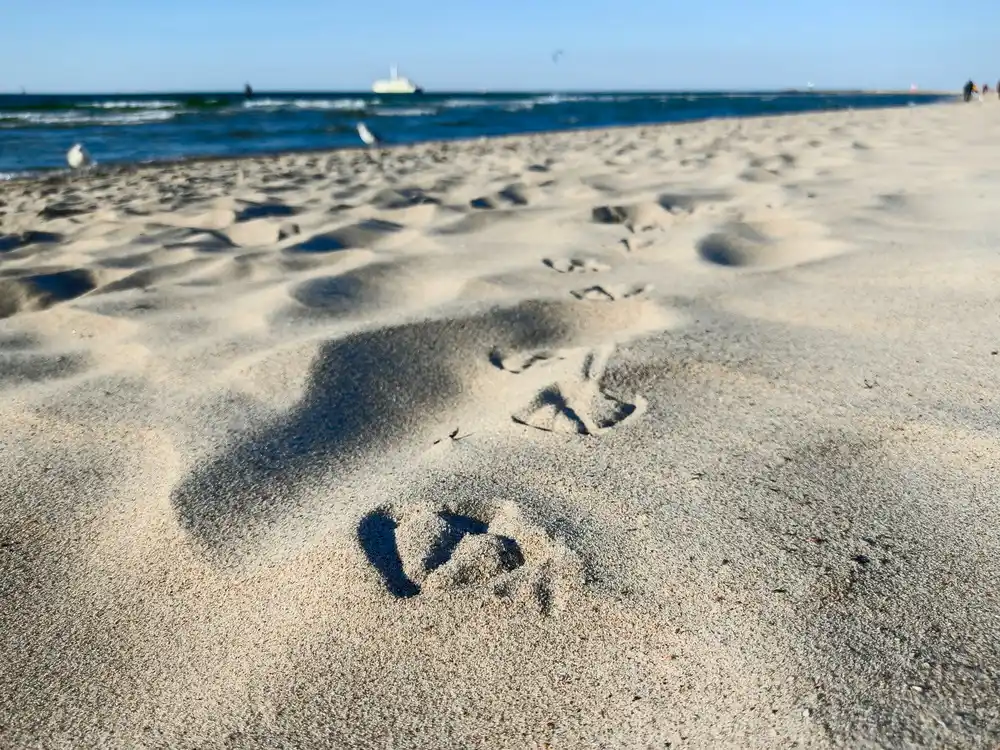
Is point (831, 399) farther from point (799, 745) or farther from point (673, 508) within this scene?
point (799, 745)

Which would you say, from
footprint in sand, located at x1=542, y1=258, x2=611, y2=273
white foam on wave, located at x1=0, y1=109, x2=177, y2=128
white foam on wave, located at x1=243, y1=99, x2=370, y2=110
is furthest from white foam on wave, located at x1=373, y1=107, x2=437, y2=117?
footprint in sand, located at x1=542, y1=258, x2=611, y2=273

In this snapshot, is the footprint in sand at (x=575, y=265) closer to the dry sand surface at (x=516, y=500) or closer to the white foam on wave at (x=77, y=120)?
the dry sand surface at (x=516, y=500)

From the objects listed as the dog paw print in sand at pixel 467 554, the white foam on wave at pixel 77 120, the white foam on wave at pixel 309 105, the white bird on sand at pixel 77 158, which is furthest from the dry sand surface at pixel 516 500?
the white foam on wave at pixel 309 105

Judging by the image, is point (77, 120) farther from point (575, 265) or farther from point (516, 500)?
point (516, 500)

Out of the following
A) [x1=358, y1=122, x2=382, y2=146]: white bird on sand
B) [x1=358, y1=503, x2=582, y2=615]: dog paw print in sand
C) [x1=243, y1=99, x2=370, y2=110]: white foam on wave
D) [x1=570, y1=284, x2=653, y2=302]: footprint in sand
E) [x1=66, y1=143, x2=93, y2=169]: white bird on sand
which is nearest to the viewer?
Answer: [x1=358, y1=503, x2=582, y2=615]: dog paw print in sand

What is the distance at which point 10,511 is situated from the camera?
1133mm

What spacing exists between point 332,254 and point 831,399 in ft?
4.89

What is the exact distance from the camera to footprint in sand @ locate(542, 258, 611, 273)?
2.09m

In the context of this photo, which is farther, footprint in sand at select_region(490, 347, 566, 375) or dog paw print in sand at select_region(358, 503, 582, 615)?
footprint in sand at select_region(490, 347, 566, 375)

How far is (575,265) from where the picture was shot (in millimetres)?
2137

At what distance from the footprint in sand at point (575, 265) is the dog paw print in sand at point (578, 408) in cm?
73

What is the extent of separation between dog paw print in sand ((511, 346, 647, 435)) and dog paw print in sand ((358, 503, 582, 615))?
0.76ft

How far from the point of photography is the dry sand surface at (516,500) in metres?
0.78

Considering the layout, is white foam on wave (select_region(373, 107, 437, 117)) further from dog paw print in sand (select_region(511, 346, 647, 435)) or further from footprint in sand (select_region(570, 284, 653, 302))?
dog paw print in sand (select_region(511, 346, 647, 435))
